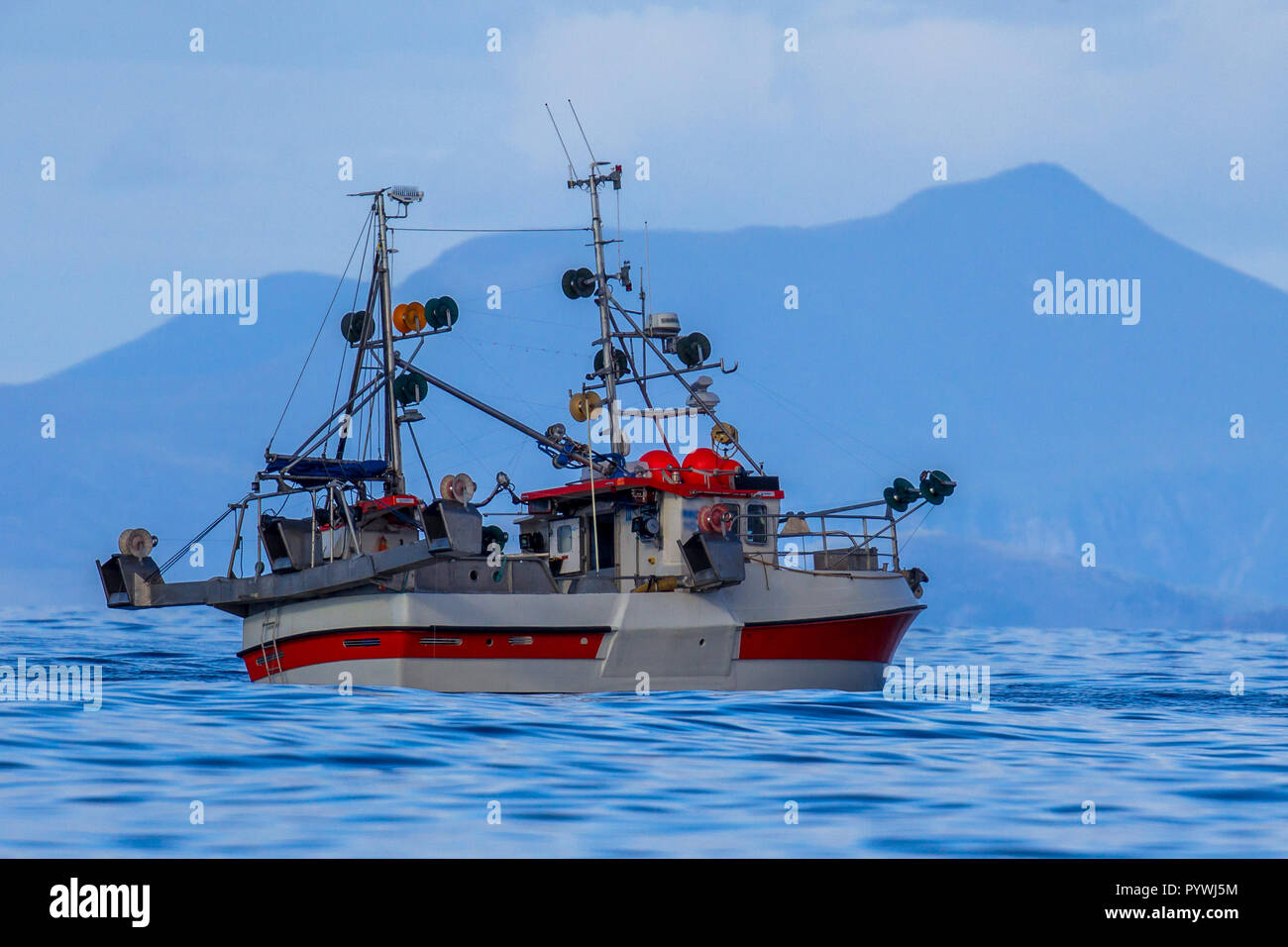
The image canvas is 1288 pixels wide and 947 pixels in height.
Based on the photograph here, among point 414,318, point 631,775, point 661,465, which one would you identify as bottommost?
point 631,775

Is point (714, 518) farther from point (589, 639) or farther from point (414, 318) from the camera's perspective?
point (414, 318)

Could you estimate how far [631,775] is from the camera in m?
15.9

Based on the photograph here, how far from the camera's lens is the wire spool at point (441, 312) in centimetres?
2831

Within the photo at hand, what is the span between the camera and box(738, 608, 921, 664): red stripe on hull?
89.7ft

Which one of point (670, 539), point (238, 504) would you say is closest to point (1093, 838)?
point (670, 539)

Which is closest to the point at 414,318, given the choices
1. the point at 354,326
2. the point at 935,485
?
the point at 354,326

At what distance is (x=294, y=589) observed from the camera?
26500mm

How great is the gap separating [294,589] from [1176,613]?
8483 centimetres

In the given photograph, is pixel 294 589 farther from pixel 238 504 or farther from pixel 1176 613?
pixel 1176 613

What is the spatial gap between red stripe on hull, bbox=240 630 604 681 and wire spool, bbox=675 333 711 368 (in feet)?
26.0

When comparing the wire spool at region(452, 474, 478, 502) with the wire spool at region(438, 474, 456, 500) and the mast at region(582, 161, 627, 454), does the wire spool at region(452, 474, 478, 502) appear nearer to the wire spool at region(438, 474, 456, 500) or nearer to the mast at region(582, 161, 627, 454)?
the wire spool at region(438, 474, 456, 500)

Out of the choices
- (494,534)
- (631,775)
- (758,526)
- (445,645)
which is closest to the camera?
(631,775)

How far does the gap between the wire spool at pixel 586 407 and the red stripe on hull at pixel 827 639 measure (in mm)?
5554

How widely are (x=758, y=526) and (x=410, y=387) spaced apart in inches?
270
